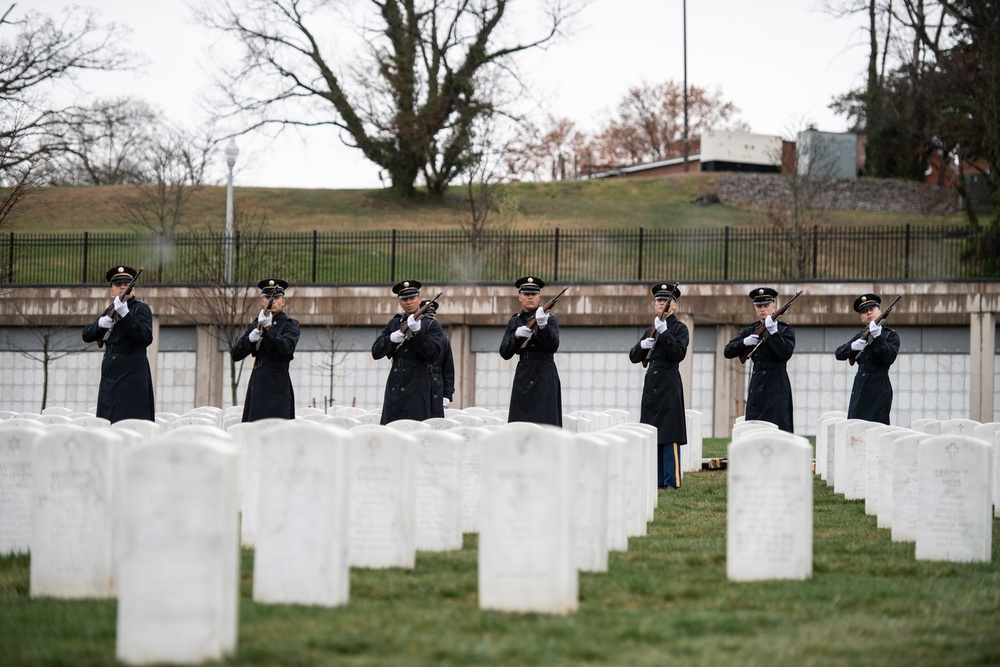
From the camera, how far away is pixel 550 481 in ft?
22.2

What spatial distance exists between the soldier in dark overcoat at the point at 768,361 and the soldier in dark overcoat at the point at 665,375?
25.2 inches

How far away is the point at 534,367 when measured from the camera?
1295 centimetres

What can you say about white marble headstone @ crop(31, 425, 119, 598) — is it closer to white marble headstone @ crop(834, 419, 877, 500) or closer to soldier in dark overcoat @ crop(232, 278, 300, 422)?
soldier in dark overcoat @ crop(232, 278, 300, 422)

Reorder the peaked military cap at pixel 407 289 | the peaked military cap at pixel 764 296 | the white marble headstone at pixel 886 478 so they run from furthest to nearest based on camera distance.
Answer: the peaked military cap at pixel 764 296
the peaked military cap at pixel 407 289
the white marble headstone at pixel 886 478

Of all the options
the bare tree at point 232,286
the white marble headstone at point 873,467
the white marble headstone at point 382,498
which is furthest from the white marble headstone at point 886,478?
the bare tree at point 232,286

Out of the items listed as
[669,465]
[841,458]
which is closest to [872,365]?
[841,458]

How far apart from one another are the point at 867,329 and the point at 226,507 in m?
10.6

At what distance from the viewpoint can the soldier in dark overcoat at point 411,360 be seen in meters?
12.9

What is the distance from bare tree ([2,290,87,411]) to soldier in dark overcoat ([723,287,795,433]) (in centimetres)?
1652

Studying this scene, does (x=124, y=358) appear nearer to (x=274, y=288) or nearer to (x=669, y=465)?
(x=274, y=288)

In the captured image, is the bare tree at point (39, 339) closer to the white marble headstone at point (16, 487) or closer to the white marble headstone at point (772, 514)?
the white marble headstone at point (16, 487)

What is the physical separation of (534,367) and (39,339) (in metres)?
16.9

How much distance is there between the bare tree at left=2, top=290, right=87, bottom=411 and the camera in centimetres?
2612

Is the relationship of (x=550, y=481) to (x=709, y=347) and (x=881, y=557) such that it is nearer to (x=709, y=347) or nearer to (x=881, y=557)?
(x=881, y=557)
